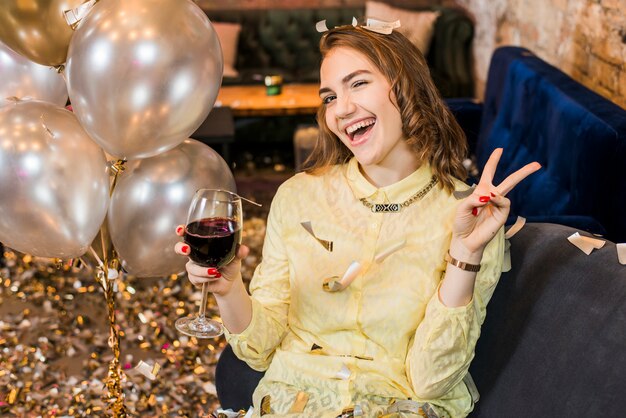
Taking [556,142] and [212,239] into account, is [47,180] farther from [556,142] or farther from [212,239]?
[556,142]

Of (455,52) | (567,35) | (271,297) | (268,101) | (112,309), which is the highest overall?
(271,297)

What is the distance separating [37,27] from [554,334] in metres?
1.27

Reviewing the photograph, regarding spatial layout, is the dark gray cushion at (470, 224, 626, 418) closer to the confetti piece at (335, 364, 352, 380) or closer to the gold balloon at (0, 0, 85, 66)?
the confetti piece at (335, 364, 352, 380)

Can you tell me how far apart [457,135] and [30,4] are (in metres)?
0.99

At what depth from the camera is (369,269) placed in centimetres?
188

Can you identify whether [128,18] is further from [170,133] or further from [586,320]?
[586,320]

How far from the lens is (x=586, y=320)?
5.34 ft

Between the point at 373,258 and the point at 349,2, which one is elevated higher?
the point at 373,258

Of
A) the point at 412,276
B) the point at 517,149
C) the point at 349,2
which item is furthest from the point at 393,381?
the point at 349,2

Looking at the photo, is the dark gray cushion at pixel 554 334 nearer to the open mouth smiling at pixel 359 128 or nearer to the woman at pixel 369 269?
the woman at pixel 369 269

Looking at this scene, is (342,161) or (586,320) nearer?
(586,320)

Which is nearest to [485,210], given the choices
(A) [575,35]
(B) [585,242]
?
(B) [585,242]

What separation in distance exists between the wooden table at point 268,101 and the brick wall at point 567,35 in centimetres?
117

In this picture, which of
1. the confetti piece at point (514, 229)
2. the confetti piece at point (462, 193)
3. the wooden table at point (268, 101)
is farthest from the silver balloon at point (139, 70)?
the wooden table at point (268, 101)
